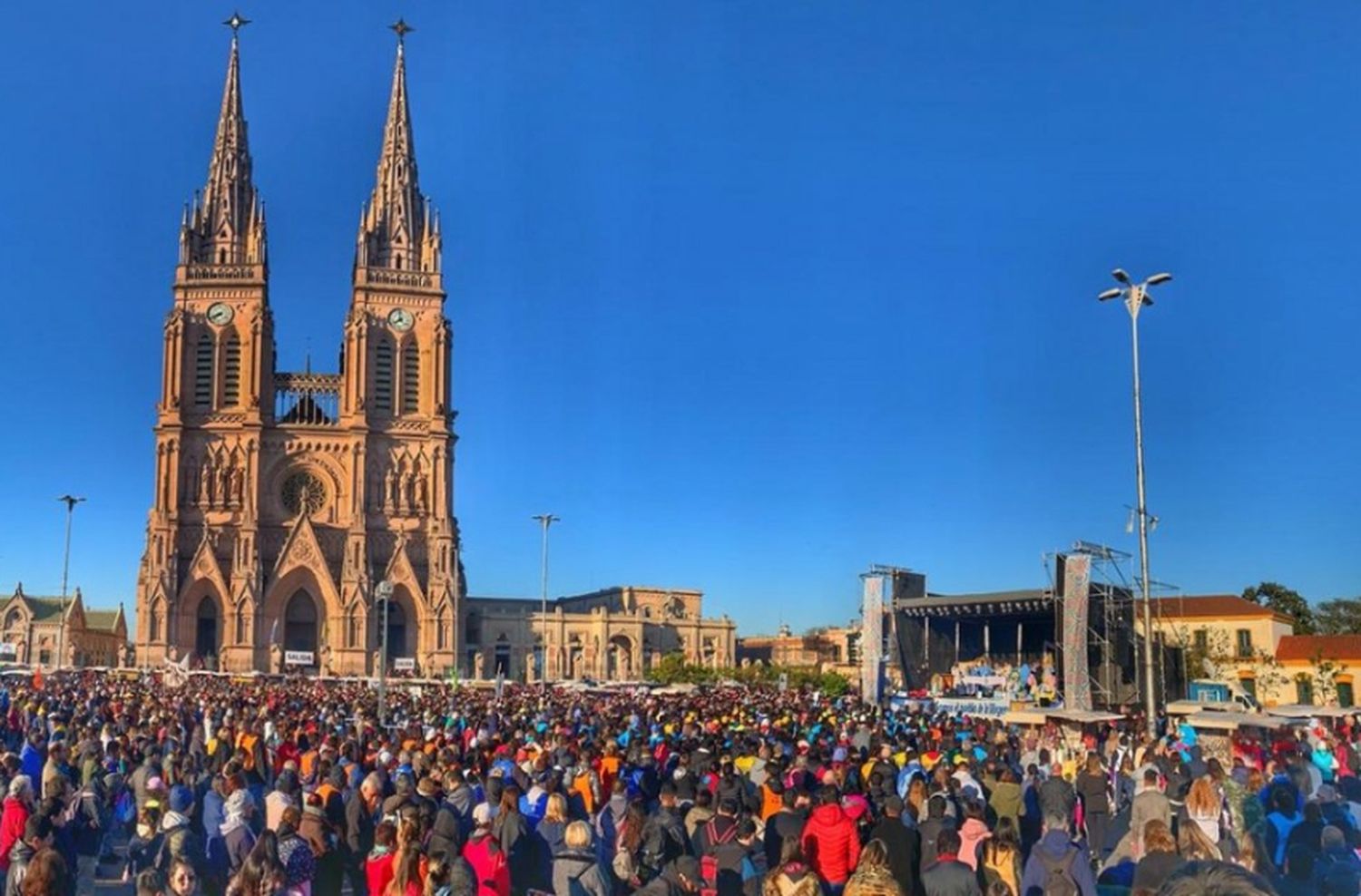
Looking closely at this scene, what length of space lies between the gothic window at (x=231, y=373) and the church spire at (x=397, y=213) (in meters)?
9.02

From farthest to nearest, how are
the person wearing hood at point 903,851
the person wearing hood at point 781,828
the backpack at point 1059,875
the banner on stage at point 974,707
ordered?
the banner on stage at point 974,707 < the person wearing hood at point 781,828 < the person wearing hood at point 903,851 < the backpack at point 1059,875

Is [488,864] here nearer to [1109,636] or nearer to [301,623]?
[1109,636]

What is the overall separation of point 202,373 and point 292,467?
Result: 7810 mm

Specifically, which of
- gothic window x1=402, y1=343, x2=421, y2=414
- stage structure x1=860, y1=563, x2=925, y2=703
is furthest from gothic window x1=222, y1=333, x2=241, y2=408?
stage structure x1=860, y1=563, x2=925, y2=703

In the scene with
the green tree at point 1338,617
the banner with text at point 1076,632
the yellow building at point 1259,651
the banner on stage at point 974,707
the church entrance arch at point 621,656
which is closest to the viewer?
the banner with text at point 1076,632

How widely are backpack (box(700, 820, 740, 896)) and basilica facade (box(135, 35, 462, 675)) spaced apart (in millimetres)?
68416

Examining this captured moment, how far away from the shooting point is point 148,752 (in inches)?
619

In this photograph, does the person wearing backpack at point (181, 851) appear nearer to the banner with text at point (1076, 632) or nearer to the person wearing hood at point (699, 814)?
the person wearing hood at point (699, 814)

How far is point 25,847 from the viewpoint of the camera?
891 centimetres

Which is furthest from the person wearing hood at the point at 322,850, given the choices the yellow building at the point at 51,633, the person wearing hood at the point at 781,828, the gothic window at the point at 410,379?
the yellow building at the point at 51,633

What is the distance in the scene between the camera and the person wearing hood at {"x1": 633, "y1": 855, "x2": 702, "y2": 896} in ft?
25.9

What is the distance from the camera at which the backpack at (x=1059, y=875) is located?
8359mm

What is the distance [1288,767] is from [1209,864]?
12.6 meters

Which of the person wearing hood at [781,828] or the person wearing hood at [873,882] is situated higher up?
the person wearing hood at [873,882]
